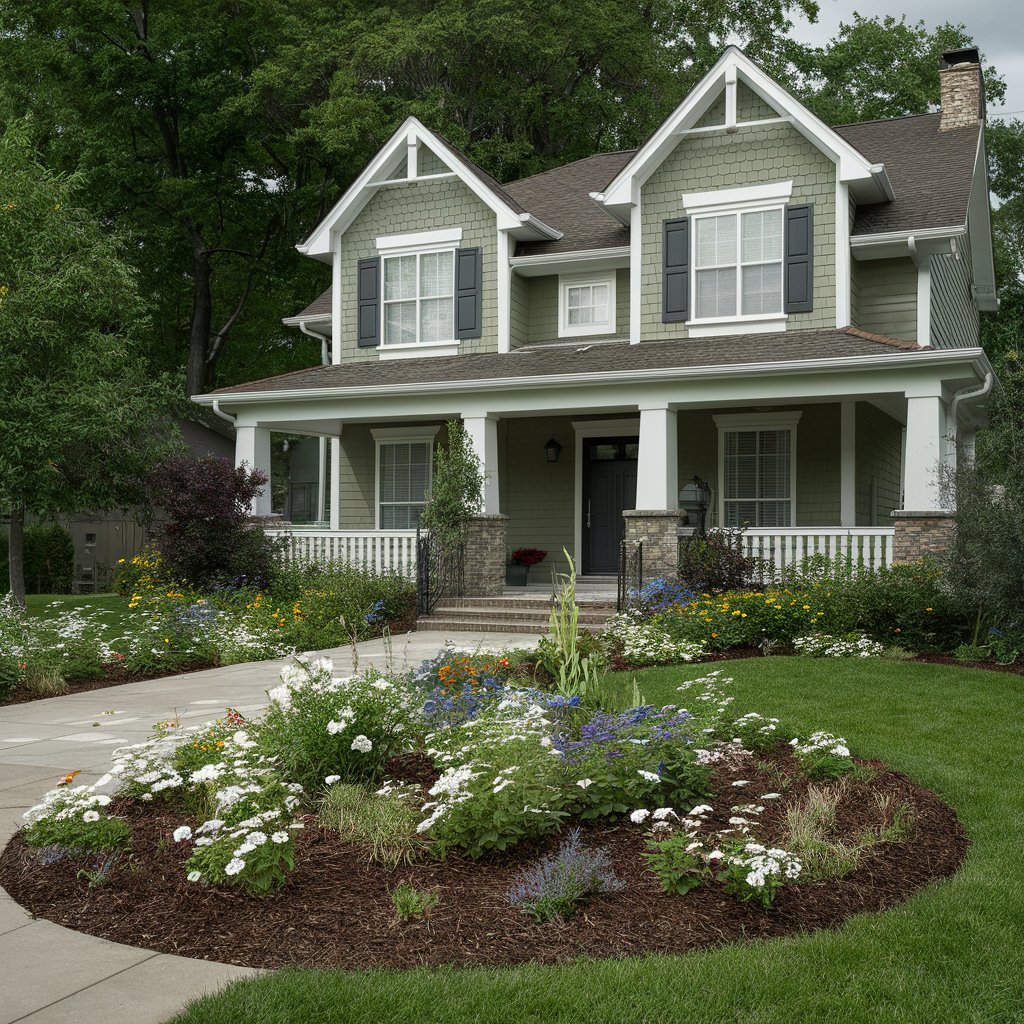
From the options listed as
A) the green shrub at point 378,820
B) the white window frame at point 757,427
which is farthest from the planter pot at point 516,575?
the green shrub at point 378,820

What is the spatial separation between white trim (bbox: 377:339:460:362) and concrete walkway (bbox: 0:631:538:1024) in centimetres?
583

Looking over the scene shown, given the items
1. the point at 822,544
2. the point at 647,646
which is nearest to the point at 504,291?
the point at 822,544

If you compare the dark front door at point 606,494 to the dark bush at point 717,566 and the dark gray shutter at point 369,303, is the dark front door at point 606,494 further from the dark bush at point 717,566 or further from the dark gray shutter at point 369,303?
the dark gray shutter at point 369,303

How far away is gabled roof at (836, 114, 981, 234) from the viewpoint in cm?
1552

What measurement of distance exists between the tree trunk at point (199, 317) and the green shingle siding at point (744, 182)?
16.6 m

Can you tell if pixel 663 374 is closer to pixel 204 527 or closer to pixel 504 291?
pixel 504 291

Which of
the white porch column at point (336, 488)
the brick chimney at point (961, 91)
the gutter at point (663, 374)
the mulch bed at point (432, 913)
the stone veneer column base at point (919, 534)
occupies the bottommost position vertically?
the mulch bed at point (432, 913)

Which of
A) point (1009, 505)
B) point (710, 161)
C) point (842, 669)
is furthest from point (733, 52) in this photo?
point (842, 669)

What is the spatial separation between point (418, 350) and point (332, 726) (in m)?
13.5

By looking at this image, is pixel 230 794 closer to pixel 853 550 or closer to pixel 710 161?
pixel 853 550

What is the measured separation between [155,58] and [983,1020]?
2886 cm

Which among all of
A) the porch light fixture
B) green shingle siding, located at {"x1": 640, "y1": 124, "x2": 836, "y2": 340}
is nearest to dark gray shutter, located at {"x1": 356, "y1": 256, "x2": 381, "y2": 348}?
the porch light fixture

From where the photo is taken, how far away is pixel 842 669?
9852 mm

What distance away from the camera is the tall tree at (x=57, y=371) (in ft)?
47.7
